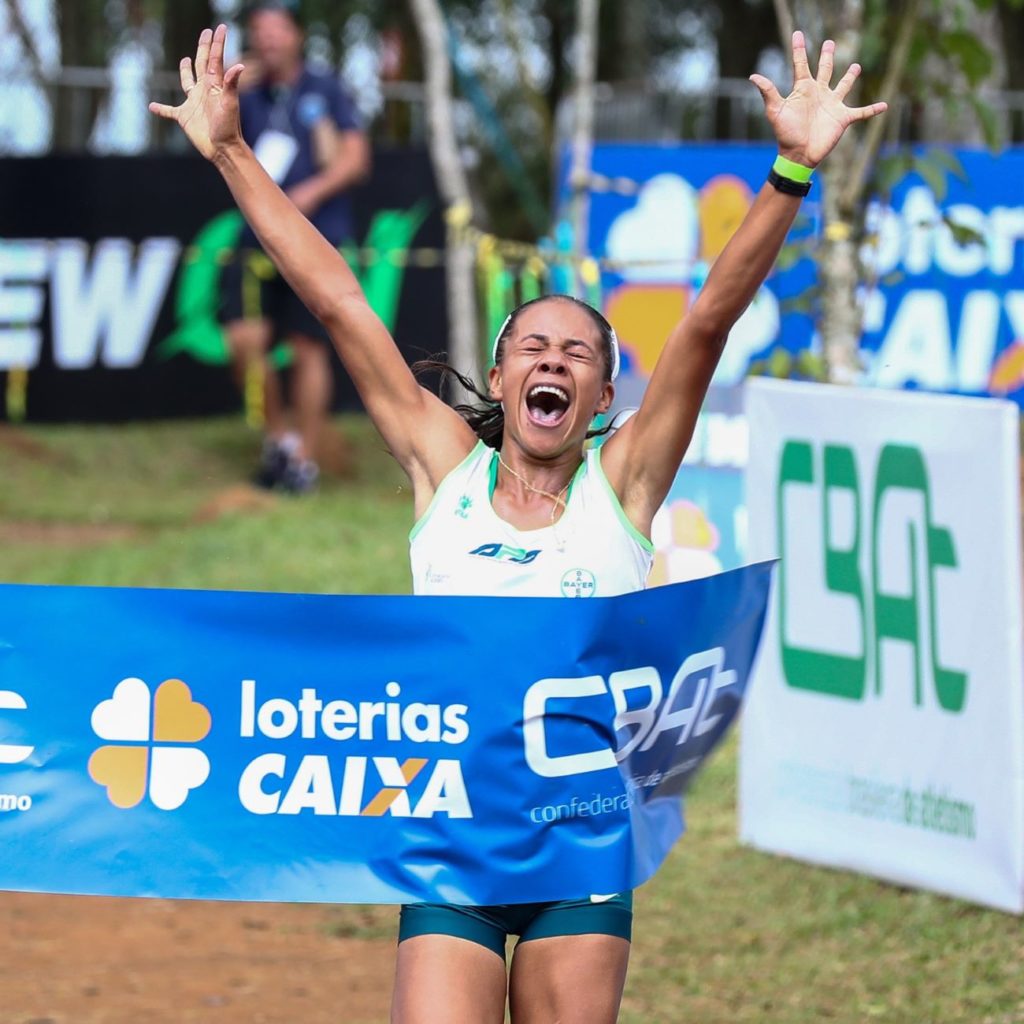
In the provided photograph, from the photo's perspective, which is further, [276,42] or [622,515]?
[276,42]

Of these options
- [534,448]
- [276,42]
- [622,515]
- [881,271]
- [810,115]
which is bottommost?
[881,271]

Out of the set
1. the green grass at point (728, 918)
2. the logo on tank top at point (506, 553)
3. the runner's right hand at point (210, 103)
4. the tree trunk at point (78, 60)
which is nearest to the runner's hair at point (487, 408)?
the green grass at point (728, 918)

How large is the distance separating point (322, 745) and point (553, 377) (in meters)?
0.78

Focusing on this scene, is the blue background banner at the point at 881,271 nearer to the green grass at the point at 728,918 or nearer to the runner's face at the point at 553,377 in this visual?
the green grass at the point at 728,918

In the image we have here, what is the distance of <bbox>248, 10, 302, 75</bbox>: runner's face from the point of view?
10.9 m

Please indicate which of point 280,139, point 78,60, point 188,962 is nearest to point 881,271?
point 280,139

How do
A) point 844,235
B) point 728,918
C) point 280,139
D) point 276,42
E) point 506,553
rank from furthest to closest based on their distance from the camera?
1. point 280,139
2. point 276,42
3. point 844,235
4. point 728,918
5. point 506,553

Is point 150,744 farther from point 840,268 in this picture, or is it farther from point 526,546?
point 840,268

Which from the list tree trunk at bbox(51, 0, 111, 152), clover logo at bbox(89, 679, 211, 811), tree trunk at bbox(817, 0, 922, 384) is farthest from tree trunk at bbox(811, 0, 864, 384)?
tree trunk at bbox(51, 0, 111, 152)

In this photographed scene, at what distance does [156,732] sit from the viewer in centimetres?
343

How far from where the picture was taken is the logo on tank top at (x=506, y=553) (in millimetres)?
3545

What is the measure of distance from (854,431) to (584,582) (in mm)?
2320

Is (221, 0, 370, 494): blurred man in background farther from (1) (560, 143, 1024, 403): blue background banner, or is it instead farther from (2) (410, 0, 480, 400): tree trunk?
(1) (560, 143, 1024, 403): blue background banner

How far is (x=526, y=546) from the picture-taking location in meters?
3.57
